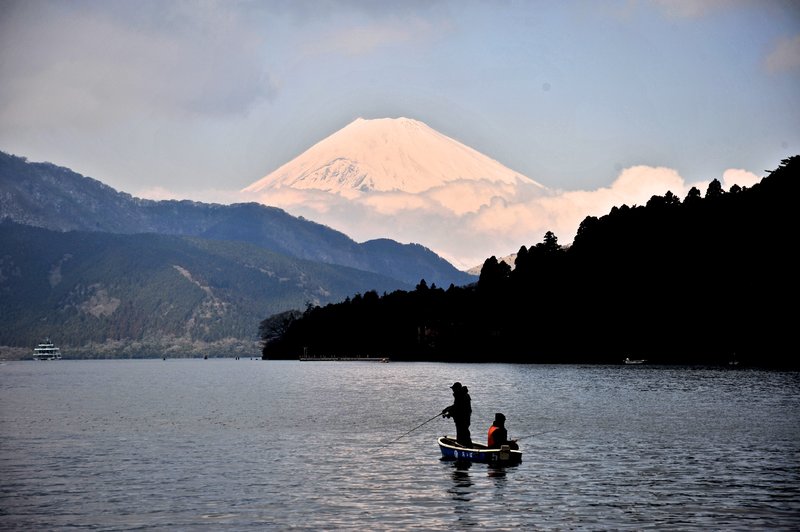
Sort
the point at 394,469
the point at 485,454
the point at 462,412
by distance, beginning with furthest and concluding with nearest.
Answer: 1. the point at 462,412
2. the point at 394,469
3. the point at 485,454

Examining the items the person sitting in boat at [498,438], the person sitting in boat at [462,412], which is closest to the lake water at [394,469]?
the person sitting in boat at [498,438]

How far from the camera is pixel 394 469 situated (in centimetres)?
6488

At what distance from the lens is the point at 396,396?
148000 millimetres

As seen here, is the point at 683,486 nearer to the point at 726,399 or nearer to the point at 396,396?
the point at 726,399

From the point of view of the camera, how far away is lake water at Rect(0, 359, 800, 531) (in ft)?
160

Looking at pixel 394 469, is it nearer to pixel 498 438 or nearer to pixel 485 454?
pixel 485 454

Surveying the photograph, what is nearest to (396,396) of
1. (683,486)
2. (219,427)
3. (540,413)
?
(540,413)

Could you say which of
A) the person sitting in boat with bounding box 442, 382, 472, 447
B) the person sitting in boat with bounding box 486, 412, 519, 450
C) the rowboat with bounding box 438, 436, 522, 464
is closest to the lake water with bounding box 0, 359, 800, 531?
the rowboat with bounding box 438, 436, 522, 464

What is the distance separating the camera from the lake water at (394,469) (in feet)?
160

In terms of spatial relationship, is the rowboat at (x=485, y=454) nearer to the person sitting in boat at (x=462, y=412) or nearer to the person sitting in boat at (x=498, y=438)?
the person sitting in boat at (x=498, y=438)

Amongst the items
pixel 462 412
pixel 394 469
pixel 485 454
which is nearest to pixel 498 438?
pixel 485 454

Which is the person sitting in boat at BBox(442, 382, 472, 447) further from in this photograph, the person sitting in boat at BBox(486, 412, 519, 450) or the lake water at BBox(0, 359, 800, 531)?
the person sitting in boat at BBox(486, 412, 519, 450)

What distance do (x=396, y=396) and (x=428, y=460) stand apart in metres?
78.9

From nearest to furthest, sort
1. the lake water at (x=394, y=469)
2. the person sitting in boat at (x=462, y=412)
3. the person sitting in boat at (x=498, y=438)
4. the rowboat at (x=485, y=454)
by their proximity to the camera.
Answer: the lake water at (x=394, y=469), the rowboat at (x=485, y=454), the person sitting in boat at (x=498, y=438), the person sitting in boat at (x=462, y=412)
